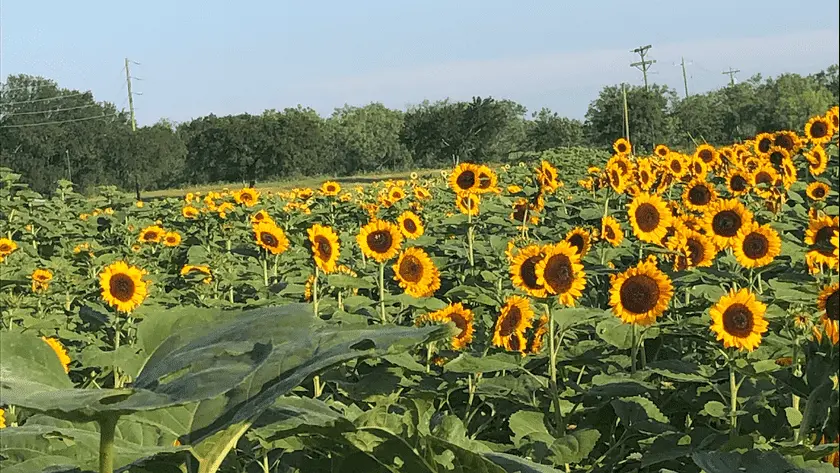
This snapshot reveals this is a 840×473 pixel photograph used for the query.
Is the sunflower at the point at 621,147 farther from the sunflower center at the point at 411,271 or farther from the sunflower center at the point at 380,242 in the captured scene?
the sunflower center at the point at 411,271

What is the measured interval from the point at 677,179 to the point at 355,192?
5573 millimetres

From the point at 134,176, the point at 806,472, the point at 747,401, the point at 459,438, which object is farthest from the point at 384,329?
the point at 134,176

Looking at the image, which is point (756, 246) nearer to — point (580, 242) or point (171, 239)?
point (580, 242)

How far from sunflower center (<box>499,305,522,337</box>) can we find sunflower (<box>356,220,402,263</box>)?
123 cm

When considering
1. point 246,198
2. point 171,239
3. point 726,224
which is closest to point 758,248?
point 726,224

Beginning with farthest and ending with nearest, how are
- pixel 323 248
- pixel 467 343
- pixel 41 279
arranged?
pixel 41 279 → pixel 323 248 → pixel 467 343

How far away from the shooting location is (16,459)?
1059 millimetres

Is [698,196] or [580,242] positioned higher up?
[698,196]

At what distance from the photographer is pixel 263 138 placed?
51781 mm

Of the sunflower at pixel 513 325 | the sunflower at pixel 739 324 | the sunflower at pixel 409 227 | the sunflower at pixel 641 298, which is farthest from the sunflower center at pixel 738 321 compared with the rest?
the sunflower at pixel 409 227

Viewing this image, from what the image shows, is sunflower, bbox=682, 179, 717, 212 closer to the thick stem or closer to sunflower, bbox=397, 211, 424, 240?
sunflower, bbox=397, 211, 424, 240

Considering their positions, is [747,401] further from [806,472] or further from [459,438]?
[459,438]

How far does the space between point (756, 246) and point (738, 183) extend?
5.85 ft

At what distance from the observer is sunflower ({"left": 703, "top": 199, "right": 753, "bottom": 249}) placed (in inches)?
145
